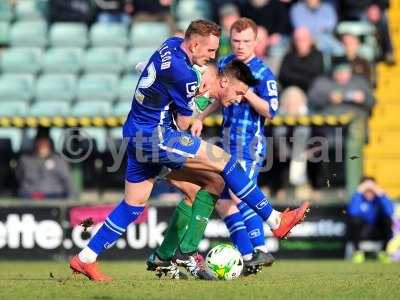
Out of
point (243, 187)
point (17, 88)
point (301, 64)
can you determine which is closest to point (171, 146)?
point (243, 187)

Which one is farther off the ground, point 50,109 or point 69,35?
point 69,35

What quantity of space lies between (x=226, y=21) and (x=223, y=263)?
363 inches

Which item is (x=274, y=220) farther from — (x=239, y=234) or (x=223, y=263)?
(x=239, y=234)

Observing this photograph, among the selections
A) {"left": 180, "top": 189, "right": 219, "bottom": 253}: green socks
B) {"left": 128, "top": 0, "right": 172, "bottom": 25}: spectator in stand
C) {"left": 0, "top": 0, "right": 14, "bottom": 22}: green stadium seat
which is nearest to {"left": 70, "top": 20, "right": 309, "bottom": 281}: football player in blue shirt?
{"left": 180, "top": 189, "right": 219, "bottom": 253}: green socks

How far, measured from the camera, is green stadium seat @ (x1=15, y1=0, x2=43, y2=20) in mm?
20502

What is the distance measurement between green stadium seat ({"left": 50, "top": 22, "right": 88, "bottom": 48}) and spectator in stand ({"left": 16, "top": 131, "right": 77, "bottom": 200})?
3626 millimetres

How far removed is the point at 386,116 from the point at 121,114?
14.4ft

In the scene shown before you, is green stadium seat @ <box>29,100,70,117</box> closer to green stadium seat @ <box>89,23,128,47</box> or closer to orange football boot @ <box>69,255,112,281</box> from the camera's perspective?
green stadium seat @ <box>89,23,128,47</box>

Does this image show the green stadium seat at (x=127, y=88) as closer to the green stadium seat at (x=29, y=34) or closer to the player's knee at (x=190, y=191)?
the green stadium seat at (x=29, y=34)

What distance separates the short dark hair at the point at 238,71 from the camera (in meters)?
10.9

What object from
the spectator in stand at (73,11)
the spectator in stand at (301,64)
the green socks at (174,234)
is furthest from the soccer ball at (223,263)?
the spectator in stand at (73,11)

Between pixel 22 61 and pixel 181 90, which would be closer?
pixel 181 90

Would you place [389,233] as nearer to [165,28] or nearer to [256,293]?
[165,28]

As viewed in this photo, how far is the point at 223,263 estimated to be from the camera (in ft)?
33.6
